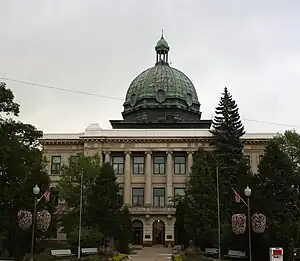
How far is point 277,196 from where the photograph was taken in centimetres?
3538

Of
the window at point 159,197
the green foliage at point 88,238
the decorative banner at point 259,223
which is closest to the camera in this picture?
the decorative banner at point 259,223

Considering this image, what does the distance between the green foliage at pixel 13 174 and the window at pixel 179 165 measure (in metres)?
32.4

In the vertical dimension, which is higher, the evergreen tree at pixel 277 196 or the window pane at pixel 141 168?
the window pane at pixel 141 168

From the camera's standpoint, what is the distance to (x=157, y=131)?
71.0 meters

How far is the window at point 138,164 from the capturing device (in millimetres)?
70812

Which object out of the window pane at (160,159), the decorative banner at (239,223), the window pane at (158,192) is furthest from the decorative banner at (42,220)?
the window pane at (160,159)

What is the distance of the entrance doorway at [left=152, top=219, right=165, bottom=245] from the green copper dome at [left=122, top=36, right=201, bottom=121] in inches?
667

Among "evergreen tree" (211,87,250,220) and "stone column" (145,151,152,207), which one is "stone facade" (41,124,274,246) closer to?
"stone column" (145,151,152,207)

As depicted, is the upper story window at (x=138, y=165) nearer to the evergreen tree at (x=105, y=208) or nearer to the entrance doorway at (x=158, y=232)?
the entrance doorway at (x=158, y=232)

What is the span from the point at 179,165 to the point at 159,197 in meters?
5.15

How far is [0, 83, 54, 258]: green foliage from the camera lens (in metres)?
36.1

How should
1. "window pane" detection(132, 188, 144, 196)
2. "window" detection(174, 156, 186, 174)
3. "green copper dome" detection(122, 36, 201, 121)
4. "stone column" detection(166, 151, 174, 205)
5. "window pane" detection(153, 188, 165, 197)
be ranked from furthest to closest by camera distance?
1. "green copper dome" detection(122, 36, 201, 121)
2. "window" detection(174, 156, 186, 174)
3. "window pane" detection(132, 188, 144, 196)
4. "window pane" detection(153, 188, 165, 197)
5. "stone column" detection(166, 151, 174, 205)

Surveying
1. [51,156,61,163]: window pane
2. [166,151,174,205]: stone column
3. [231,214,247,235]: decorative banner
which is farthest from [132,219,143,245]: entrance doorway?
[231,214,247,235]: decorative banner

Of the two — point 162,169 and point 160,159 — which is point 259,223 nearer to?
point 162,169
